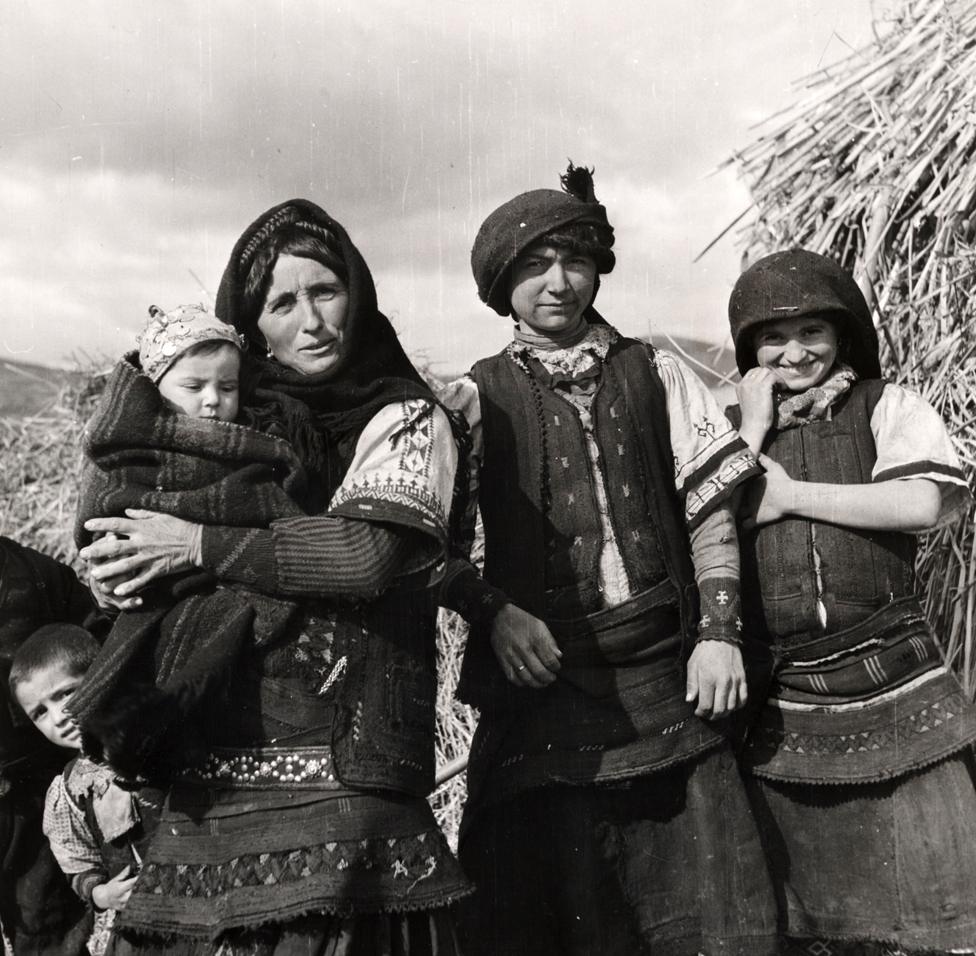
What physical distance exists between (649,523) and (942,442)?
2.32ft

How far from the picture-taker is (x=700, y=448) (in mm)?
2625

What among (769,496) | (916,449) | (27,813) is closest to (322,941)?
(27,813)

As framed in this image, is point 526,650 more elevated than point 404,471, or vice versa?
point 404,471

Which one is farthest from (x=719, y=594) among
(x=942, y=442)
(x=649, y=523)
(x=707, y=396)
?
(x=942, y=442)

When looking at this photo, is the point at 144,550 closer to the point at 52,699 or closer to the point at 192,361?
the point at 192,361

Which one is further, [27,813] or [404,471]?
[27,813]

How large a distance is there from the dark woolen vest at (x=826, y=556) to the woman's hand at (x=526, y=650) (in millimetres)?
551

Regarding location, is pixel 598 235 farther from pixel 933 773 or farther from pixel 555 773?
pixel 933 773

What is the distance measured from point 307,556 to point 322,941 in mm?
632

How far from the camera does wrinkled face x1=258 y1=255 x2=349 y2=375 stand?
7.59ft

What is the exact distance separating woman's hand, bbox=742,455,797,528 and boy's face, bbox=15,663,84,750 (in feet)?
5.26

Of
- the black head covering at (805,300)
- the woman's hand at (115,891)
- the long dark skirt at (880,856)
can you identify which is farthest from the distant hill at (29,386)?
the long dark skirt at (880,856)

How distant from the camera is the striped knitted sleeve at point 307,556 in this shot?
200cm

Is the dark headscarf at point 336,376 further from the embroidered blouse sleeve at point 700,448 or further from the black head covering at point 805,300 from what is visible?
the black head covering at point 805,300
